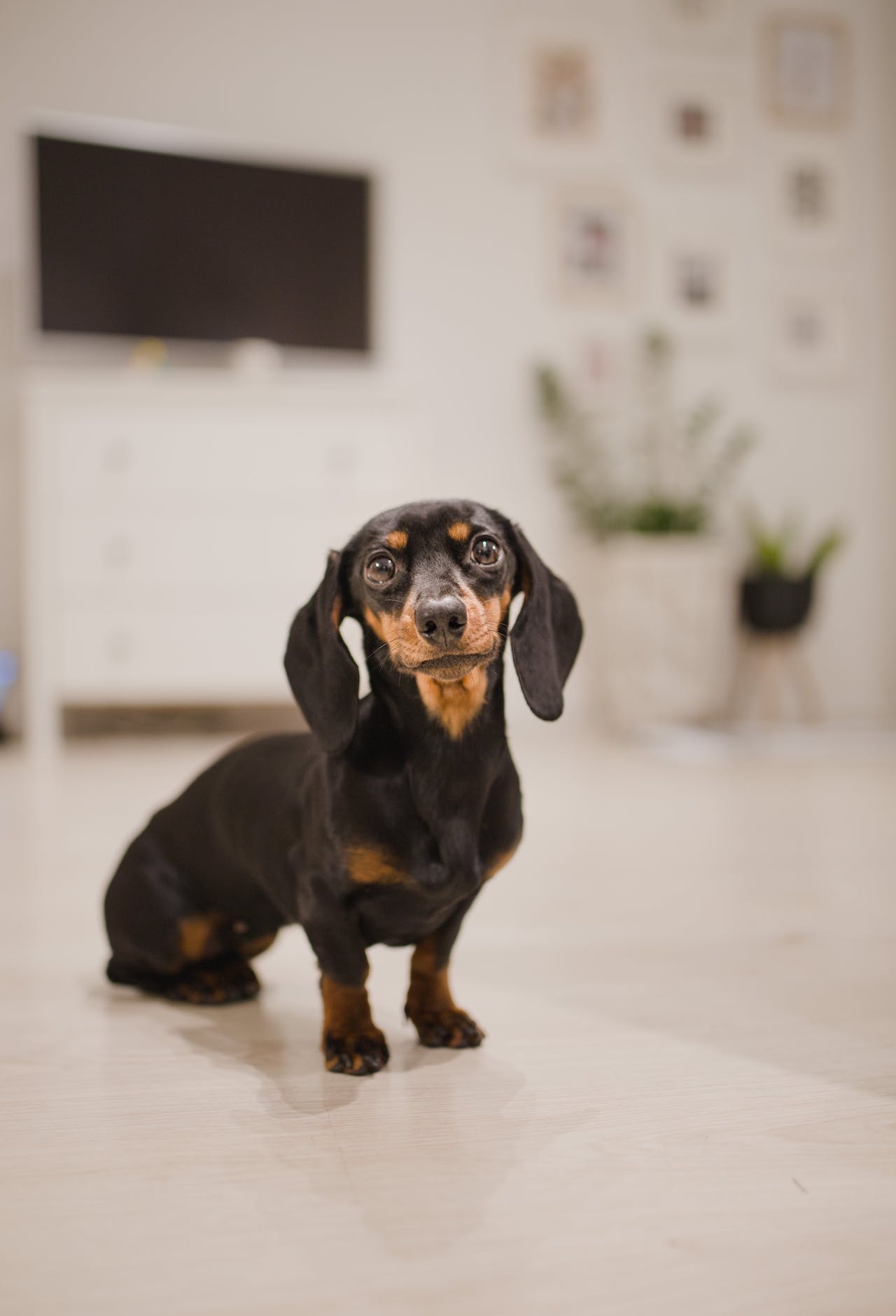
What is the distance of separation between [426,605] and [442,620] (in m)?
0.02

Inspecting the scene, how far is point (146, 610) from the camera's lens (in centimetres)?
384

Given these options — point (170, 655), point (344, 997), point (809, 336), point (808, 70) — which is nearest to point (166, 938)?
point (344, 997)

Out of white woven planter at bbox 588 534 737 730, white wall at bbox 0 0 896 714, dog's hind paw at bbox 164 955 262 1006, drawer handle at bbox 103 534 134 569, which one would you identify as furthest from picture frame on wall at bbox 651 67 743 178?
dog's hind paw at bbox 164 955 262 1006

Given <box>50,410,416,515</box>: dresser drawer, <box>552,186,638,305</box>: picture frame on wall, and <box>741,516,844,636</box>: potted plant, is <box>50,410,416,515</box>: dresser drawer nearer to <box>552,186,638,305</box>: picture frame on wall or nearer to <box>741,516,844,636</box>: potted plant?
<box>552,186,638,305</box>: picture frame on wall

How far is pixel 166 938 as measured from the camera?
132 cm

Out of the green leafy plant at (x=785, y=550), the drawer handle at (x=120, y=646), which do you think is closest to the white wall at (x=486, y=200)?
the green leafy plant at (x=785, y=550)

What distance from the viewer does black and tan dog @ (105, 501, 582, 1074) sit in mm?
1074

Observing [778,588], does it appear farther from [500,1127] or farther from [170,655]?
[500,1127]

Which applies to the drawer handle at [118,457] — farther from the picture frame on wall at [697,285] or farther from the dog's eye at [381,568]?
the dog's eye at [381,568]

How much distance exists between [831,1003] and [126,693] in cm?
290

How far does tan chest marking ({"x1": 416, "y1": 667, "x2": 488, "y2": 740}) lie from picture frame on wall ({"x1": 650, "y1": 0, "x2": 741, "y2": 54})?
4602 millimetres

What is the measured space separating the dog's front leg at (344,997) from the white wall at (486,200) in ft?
11.0

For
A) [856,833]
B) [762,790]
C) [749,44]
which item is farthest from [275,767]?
[749,44]

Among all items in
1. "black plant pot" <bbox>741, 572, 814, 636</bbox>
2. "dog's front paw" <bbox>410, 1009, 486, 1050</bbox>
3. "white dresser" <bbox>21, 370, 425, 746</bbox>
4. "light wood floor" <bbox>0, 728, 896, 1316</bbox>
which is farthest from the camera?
"black plant pot" <bbox>741, 572, 814, 636</bbox>
